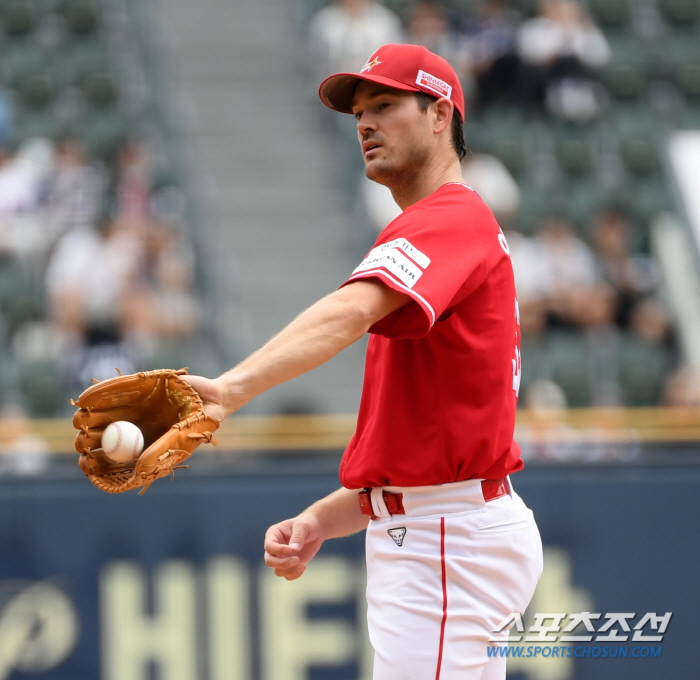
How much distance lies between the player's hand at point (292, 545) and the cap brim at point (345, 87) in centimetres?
105

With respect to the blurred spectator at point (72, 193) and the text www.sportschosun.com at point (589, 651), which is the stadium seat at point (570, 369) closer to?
the text www.sportschosun.com at point (589, 651)

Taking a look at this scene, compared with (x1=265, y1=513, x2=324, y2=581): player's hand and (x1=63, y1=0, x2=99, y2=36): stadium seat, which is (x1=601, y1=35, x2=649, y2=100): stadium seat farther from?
(x1=265, y1=513, x2=324, y2=581): player's hand

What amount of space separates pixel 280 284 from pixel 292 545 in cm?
553

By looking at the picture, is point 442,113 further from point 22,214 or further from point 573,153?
point 573,153

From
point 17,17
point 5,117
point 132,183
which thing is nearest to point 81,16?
point 17,17

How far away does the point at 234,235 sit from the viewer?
339 inches

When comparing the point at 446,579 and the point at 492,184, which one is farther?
the point at 492,184

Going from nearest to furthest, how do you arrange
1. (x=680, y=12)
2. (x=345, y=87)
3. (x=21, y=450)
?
1. (x=345, y=87)
2. (x=21, y=450)
3. (x=680, y=12)

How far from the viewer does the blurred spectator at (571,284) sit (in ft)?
23.9

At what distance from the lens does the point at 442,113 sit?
2.72m

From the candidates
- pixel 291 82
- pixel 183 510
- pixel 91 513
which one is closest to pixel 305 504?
pixel 183 510

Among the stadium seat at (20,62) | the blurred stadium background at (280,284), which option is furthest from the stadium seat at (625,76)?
the stadium seat at (20,62)

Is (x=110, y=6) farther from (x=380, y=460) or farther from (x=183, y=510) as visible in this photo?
(x=380, y=460)

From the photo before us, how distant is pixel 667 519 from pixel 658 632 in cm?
56
